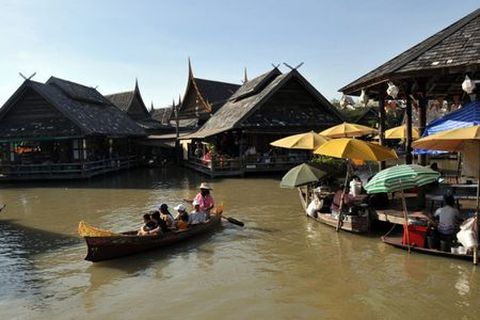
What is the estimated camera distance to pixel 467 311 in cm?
634

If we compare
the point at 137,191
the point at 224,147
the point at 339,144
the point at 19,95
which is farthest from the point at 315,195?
the point at 19,95

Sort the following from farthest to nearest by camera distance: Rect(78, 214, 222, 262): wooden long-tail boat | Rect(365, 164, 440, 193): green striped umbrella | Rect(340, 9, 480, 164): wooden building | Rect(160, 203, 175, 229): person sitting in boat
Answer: Rect(160, 203, 175, 229): person sitting in boat
Rect(340, 9, 480, 164): wooden building
Rect(78, 214, 222, 262): wooden long-tail boat
Rect(365, 164, 440, 193): green striped umbrella

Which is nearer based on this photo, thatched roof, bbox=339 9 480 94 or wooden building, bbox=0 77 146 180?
thatched roof, bbox=339 9 480 94

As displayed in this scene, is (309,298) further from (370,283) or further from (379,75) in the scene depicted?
(379,75)

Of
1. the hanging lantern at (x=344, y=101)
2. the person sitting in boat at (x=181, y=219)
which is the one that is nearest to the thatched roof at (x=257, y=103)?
the hanging lantern at (x=344, y=101)

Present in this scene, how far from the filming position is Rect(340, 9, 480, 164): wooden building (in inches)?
374

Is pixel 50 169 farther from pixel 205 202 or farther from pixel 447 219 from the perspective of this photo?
pixel 447 219

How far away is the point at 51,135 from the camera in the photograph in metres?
24.9

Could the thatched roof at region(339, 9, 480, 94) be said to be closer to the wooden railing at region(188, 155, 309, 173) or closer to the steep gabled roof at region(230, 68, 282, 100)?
the wooden railing at region(188, 155, 309, 173)

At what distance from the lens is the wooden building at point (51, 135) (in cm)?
2497

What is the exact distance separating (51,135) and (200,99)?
1333 centimetres

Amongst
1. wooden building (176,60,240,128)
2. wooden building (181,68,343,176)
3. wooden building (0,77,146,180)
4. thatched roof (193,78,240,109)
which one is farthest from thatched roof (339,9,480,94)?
thatched roof (193,78,240,109)

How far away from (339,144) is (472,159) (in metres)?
2.77

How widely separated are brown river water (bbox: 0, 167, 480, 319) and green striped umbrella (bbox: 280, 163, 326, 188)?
1.10 m
